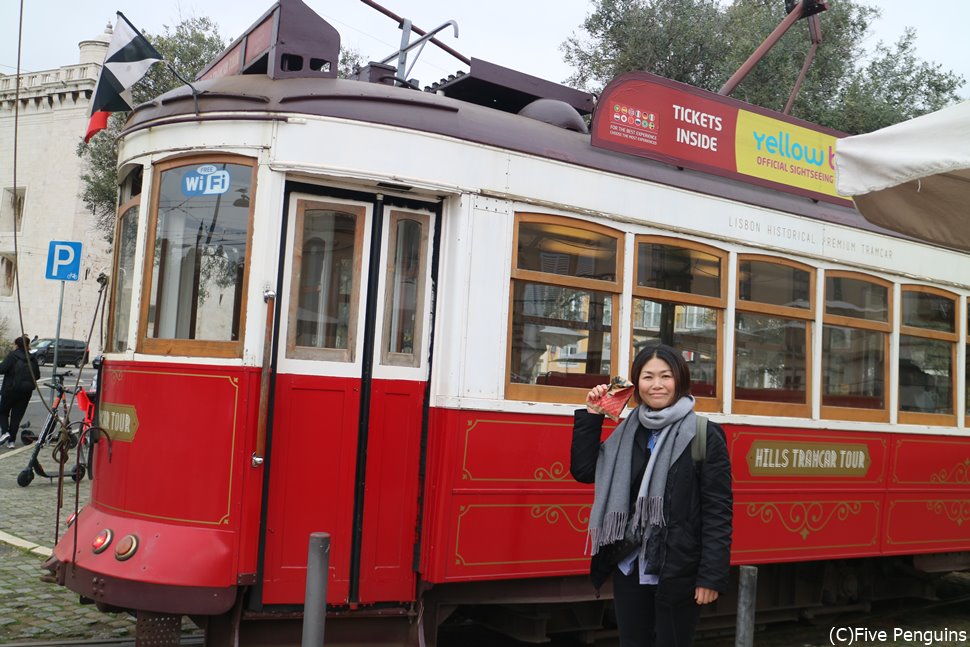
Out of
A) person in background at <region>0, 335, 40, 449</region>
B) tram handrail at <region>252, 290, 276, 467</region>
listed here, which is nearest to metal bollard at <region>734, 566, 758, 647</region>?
tram handrail at <region>252, 290, 276, 467</region>

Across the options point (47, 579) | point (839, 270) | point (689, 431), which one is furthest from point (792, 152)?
point (47, 579)

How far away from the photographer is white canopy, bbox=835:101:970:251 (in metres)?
3.51

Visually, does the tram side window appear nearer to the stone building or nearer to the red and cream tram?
the red and cream tram

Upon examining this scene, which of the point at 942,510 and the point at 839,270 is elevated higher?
the point at 839,270

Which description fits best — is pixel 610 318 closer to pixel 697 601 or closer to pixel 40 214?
pixel 697 601

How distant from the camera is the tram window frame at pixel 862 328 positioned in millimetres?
6281

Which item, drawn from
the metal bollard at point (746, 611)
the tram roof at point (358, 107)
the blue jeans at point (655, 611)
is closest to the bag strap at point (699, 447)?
the blue jeans at point (655, 611)

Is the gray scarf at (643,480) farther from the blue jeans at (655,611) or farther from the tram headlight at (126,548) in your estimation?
the tram headlight at (126,548)

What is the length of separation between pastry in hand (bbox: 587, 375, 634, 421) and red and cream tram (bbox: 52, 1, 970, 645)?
1.34 m

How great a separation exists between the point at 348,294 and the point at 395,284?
0.83 feet

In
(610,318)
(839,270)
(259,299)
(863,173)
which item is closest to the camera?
(863,173)

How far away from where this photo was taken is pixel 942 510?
7004 mm

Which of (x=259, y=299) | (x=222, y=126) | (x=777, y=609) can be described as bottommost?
(x=777, y=609)

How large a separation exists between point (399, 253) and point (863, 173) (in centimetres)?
224
